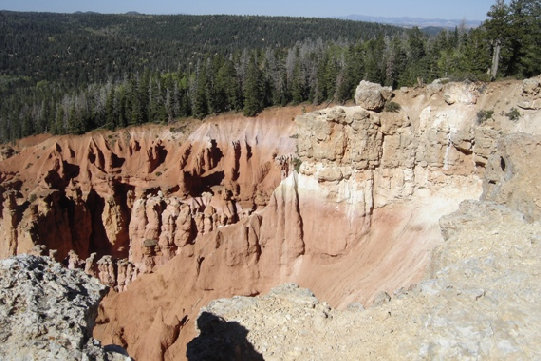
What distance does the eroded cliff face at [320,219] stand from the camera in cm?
2006

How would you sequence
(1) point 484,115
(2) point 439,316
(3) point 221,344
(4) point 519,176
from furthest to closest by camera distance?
(1) point 484,115, (4) point 519,176, (3) point 221,344, (2) point 439,316

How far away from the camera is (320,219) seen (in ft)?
74.0

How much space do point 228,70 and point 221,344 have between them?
137ft

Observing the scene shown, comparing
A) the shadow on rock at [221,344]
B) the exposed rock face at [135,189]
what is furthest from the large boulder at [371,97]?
the exposed rock face at [135,189]

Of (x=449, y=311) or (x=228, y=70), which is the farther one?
(x=228, y=70)

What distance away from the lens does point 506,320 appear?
8.55 metres

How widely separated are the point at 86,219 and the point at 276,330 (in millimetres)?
26851

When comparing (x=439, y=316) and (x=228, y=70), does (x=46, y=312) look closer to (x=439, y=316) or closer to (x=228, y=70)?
(x=439, y=316)

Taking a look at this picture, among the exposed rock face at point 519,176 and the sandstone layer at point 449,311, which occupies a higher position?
the exposed rock face at point 519,176

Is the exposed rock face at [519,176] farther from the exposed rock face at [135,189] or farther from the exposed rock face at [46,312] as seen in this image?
the exposed rock face at [135,189]

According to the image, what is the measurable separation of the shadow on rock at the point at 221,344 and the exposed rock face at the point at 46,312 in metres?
5.47

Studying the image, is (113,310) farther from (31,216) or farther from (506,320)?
(506,320)

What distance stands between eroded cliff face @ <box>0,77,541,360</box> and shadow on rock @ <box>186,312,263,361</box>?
273 inches

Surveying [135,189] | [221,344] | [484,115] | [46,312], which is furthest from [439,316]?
[135,189]
